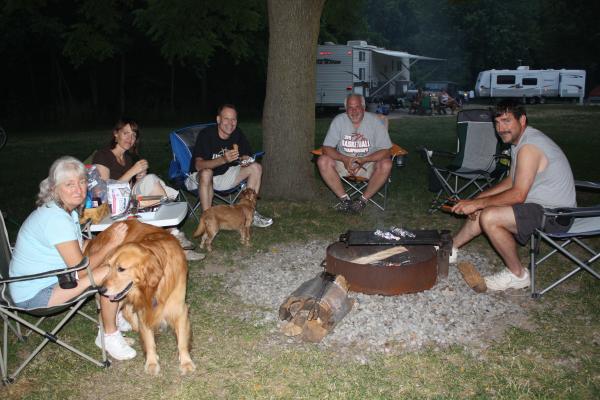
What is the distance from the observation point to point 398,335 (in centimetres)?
316

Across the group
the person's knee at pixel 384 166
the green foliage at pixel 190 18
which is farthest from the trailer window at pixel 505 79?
the person's knee at pixel 384 166

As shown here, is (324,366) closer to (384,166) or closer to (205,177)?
(205,177)

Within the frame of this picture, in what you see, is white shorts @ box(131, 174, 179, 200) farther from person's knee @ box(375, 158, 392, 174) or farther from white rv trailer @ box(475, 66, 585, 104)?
white rv trailer @ box(475, 66, 585, 104)

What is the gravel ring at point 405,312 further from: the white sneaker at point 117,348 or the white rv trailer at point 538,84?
the white rv trailer at point 538,84

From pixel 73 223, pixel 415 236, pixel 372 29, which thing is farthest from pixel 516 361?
pixel 372 29

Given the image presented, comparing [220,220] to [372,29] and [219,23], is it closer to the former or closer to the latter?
[219,23]

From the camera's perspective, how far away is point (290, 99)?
5.97 metres

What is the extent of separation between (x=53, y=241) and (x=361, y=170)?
12.9ft

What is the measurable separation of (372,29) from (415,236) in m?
44.1

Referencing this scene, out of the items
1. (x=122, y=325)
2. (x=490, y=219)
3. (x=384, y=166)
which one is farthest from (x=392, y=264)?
(x=384, y=166)

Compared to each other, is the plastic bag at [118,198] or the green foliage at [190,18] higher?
the green foliage at [190,18]

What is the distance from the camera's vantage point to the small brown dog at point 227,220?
4.60m

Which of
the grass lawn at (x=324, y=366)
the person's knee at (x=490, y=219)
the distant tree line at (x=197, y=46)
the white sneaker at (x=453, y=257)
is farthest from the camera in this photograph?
the distant tree line at (x=197, y=46)

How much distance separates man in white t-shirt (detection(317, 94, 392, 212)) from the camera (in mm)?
5766
